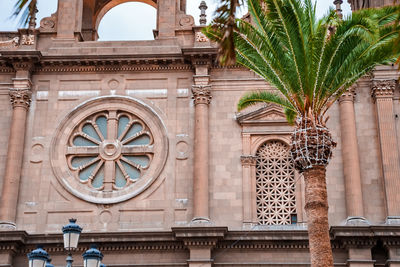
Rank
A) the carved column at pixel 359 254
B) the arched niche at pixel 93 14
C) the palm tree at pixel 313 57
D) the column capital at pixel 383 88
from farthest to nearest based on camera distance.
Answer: the arched niche at pixel 93 14, the column capital at pixel 383 88, the carved column at pixel 359 254, the palm tree at pixel 313 57

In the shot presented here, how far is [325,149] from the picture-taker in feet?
53.3

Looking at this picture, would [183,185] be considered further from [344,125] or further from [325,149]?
[325,149]

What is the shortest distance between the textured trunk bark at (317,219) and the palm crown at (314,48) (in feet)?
4.08

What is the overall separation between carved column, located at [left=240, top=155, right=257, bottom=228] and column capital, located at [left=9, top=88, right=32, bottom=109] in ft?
24.2

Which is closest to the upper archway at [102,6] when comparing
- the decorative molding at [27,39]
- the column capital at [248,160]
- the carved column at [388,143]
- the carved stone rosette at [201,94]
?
the decorative molding at [27,39]

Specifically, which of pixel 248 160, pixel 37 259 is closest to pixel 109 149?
pixel 248 160

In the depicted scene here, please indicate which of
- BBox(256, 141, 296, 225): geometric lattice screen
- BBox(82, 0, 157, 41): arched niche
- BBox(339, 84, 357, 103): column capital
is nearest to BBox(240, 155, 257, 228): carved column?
BBox(256, 141, 296, 225): geometric lattice screen

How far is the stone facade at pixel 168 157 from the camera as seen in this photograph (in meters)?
22.2

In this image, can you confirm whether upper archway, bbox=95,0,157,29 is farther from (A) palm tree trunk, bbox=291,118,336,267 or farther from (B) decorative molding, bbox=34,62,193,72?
(A) palm tree trunk, bbox=291,118,336,267

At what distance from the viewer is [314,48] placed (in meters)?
16.9

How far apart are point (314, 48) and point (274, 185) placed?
25.0 ft

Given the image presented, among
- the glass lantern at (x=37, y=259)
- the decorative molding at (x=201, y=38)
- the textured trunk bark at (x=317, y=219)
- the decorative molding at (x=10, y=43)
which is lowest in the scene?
the glass lantern at (x=37, y=259)

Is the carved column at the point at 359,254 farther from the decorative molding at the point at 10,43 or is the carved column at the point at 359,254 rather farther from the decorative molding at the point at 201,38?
the decorative molding at the point at 10,43

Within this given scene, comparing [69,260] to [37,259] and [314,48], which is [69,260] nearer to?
[37,259]
